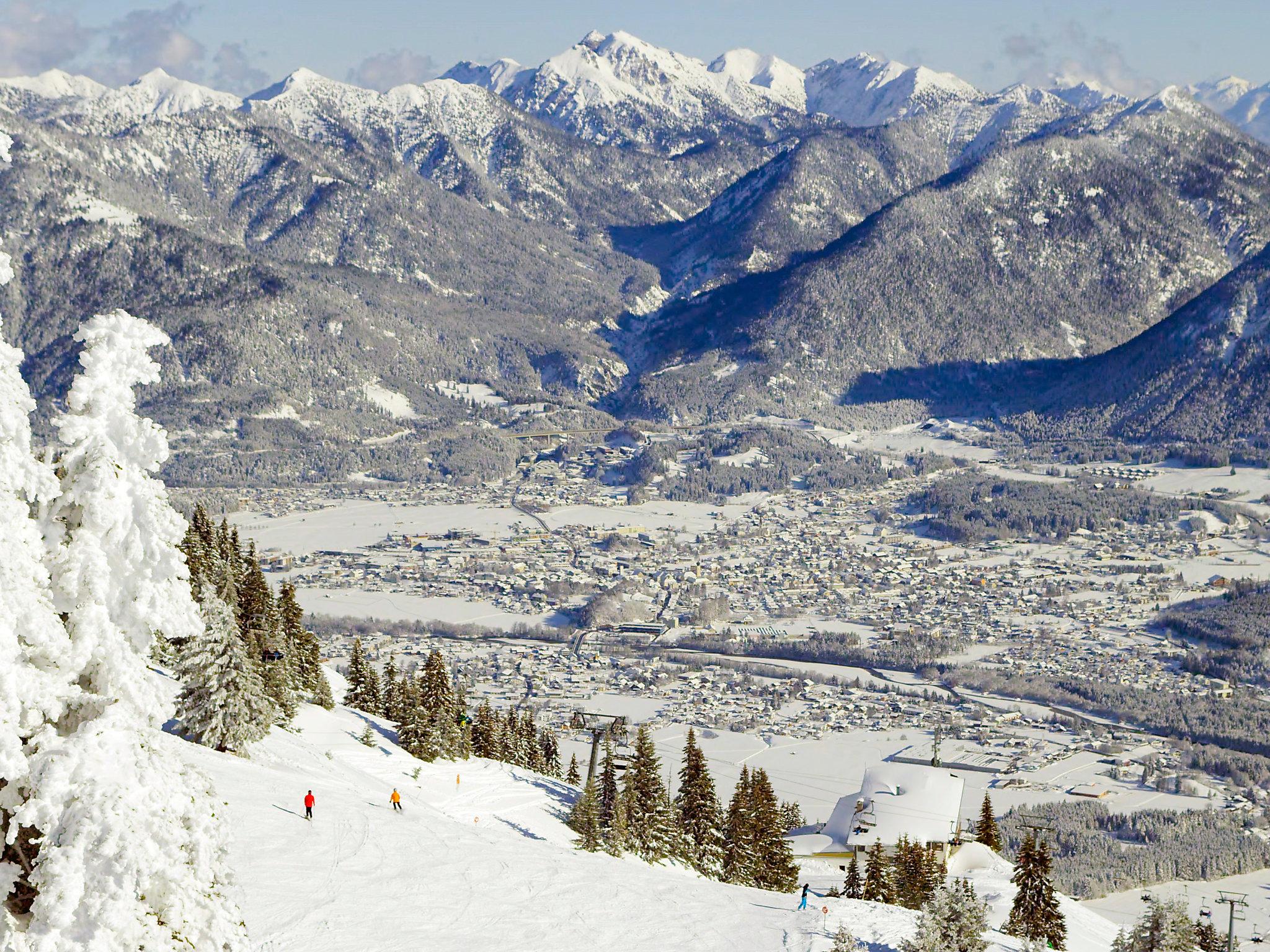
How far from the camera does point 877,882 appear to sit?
73.5 metres

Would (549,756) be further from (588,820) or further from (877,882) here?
(877,882)

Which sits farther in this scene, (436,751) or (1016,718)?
(1016,718)

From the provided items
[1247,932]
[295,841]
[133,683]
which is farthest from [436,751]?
[133,683]

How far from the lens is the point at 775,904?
58.0 m

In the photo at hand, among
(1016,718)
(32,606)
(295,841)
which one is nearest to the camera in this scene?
(32,606)

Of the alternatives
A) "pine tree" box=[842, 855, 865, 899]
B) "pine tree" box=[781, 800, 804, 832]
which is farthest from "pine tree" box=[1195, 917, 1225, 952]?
"pine tree" box=[781, 800, 804, 832]

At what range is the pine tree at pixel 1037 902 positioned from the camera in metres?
68.4

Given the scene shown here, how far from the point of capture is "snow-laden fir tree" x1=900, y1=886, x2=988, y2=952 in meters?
51.6

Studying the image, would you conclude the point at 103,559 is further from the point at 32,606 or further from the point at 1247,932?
the point at 1247,932

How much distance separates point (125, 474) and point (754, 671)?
17716cm

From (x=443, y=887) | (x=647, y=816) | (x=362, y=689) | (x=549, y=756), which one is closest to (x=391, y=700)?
(x=362, y=689)

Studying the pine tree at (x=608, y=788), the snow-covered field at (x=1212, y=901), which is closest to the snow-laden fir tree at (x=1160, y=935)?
the pine tree at (x=608, y=788)

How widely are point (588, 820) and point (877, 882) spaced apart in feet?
47.2

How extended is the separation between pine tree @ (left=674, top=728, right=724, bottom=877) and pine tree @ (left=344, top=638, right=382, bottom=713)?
2636cm
